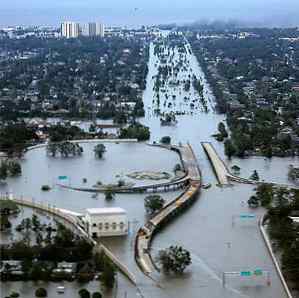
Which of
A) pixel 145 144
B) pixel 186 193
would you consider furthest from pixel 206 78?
pixel 186 193

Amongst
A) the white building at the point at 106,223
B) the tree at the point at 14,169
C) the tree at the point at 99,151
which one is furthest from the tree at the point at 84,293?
the tree at the point at 99,151

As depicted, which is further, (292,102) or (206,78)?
(206,78)

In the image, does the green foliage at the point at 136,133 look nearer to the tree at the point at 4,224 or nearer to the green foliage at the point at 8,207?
the green foliage at the point at 8,207

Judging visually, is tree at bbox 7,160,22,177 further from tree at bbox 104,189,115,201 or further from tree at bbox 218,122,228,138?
tree at bbox 218,122,228,138

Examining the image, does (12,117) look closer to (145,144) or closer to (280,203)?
(145,144)

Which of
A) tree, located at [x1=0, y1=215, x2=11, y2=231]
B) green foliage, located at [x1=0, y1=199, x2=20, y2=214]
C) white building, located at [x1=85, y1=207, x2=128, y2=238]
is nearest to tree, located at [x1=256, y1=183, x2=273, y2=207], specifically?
white building, located at [x1=85, y1=207, x2=128, y2=238]

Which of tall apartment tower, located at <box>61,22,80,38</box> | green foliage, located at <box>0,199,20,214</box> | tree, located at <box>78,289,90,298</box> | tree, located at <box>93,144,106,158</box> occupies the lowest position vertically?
tall apartment tower, located at <box>61,22,80,38</box>
